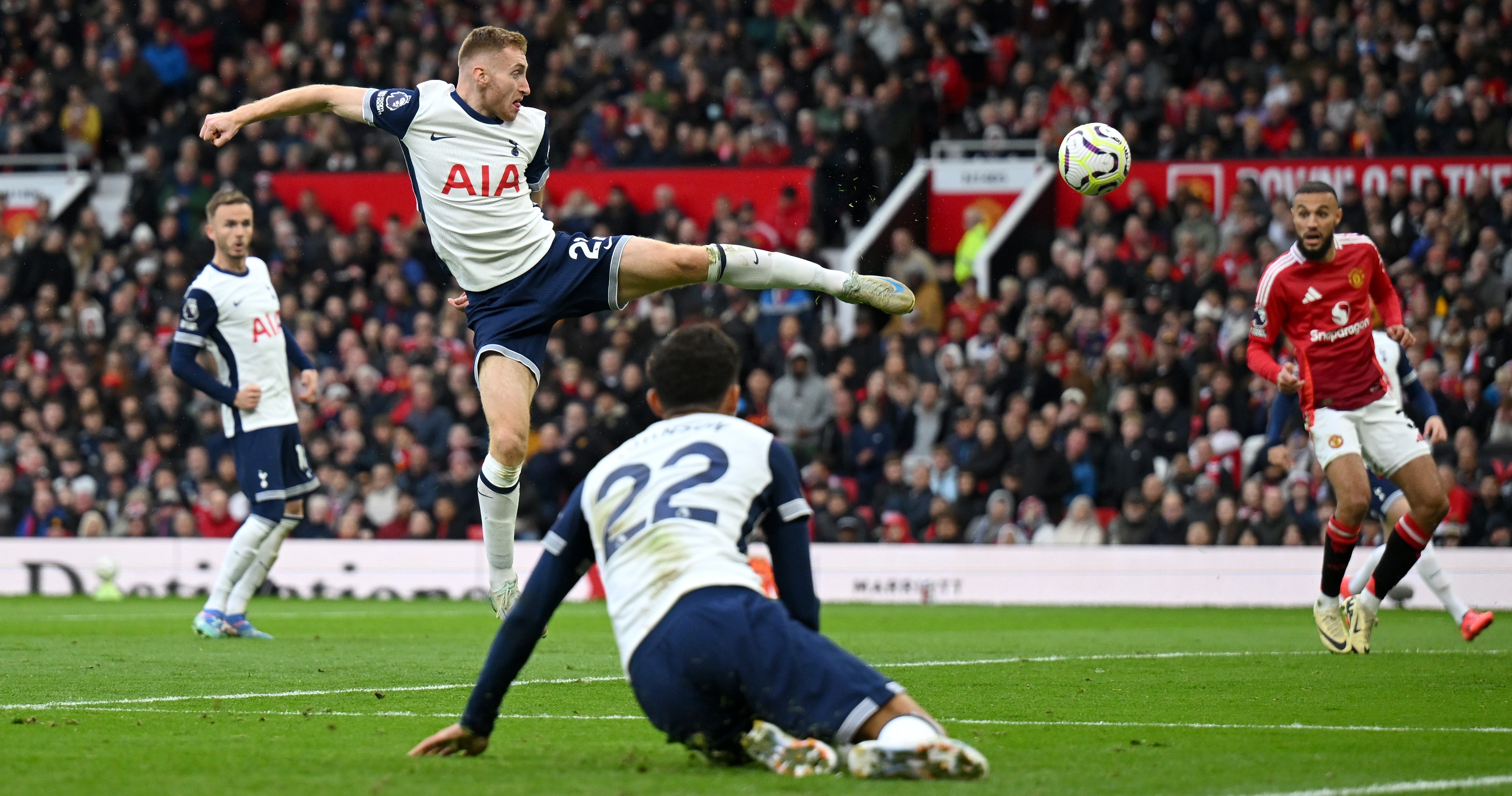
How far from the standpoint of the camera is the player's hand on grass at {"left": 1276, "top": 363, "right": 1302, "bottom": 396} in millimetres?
9945

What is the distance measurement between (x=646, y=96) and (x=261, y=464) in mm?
11836

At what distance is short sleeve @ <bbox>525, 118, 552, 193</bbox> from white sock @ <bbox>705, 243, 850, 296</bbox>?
1079 millimetres

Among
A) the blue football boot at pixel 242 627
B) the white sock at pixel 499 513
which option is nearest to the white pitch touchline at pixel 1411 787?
the white sock at pixel 499 513

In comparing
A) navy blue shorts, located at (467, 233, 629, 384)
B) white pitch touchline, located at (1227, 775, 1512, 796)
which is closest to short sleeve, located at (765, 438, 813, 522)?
white pitch touchline, located at (1227, 775, 1512, 796)

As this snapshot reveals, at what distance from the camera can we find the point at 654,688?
5074 mm

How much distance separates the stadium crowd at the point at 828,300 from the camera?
17.8 metres

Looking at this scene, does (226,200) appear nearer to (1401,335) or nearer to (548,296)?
(548,296)

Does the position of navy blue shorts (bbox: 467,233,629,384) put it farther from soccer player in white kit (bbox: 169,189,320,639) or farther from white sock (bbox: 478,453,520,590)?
soccer player in white kit (bbox: 169,189,320,639)

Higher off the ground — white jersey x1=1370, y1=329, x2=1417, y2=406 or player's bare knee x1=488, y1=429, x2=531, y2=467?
player's bare knee x1=488, y1=429, x2=531, y2=467

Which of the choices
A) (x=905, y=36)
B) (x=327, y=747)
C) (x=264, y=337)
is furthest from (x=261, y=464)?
(x=905, y=36)

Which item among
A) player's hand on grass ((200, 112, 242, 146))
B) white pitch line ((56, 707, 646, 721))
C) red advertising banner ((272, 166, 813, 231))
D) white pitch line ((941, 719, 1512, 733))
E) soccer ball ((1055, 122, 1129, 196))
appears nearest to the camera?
white pitch line ((941, 719, 1512, 733))

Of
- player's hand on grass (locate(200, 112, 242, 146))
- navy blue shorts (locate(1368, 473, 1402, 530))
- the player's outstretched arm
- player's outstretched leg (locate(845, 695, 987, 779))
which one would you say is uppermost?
the player's outstretched arm

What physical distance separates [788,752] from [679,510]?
2.38ft

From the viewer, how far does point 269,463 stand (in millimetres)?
12039
